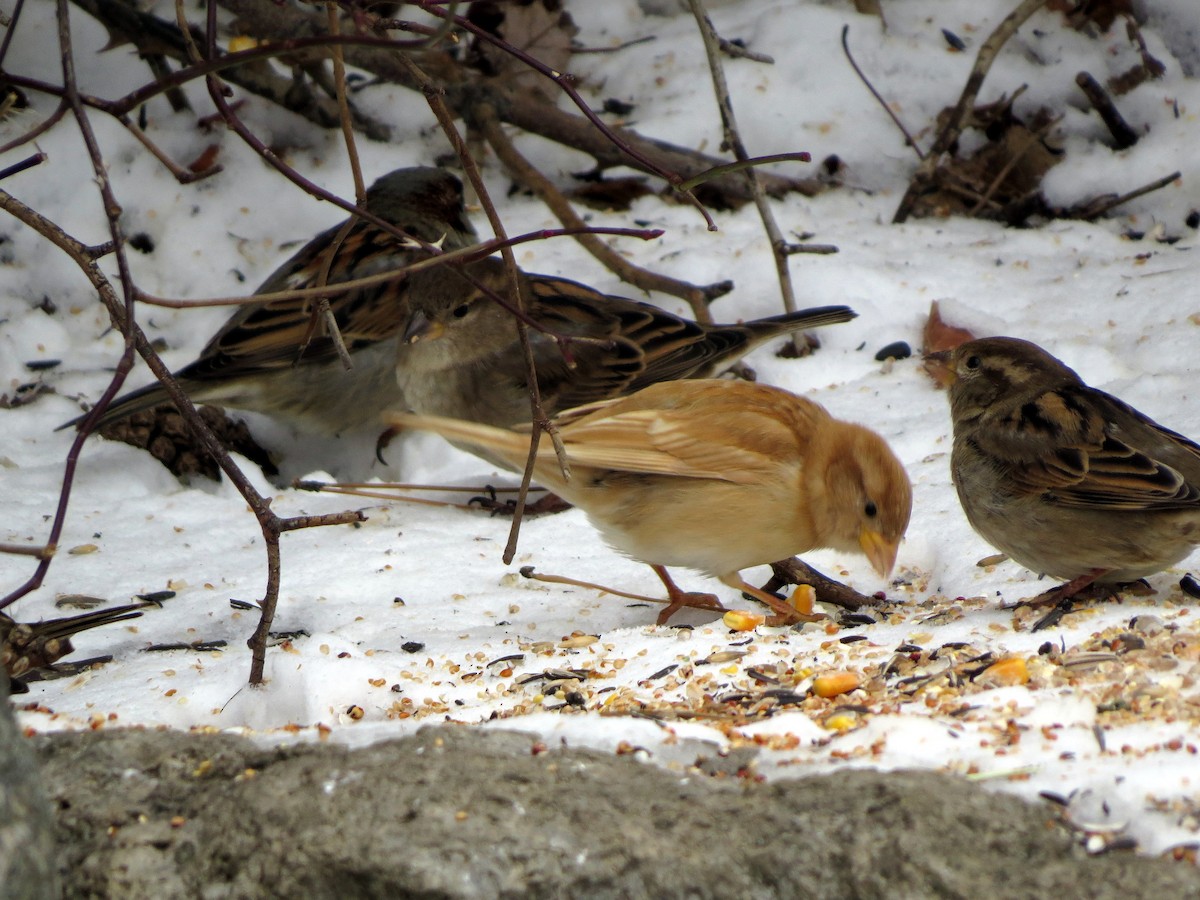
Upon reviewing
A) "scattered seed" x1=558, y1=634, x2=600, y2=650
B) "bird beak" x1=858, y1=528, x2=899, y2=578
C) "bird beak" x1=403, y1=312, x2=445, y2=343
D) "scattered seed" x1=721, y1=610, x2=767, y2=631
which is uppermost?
"bird beak" x1=403, y1=312, x2=445, y2=343

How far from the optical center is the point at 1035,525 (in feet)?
13.8

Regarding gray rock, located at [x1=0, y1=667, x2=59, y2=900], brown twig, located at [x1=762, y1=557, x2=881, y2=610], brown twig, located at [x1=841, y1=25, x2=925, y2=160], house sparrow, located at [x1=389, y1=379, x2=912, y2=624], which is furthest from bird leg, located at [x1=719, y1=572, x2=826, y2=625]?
brown twig, located at [x1=841, y1=25, x2=925, y2=160]

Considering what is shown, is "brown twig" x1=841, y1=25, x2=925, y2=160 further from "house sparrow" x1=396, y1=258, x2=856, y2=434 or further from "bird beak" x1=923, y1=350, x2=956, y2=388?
"bird beak" x1=923, y1=350, x2=956, y2=388

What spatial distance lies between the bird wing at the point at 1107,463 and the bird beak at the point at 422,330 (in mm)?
2584

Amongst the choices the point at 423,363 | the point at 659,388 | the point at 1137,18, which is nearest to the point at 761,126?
the point at 1137,18

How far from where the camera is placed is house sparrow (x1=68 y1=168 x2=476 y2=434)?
20.0 ft

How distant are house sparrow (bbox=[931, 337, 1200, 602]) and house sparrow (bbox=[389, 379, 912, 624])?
32cm

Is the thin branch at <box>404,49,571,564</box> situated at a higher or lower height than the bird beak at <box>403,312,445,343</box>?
higher

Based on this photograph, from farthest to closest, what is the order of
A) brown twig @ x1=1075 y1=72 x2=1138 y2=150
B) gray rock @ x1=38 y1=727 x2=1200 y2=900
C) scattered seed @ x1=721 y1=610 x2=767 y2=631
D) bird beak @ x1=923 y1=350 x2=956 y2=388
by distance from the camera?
brown twig @ x1=1075 y1=72 x2=1138 y2=150
bird beak @ x1=923 y1=350 x2=956 y2=388
scattered seed @ x1=721 y1=610 x2=767 y2=631
gray rock @ x1=38 y1=727 x2=1200 y2=900

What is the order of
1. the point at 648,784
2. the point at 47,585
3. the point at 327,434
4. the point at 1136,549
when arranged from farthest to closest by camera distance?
the point at 327,434 < the point at 47,585 < the point at 1136,549 < the point at 648,784

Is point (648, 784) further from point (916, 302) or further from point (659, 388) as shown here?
point (916, 302)

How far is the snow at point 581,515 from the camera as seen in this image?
296 centimetres

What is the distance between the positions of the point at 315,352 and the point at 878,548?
2.95 meters

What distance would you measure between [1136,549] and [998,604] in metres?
0.44
